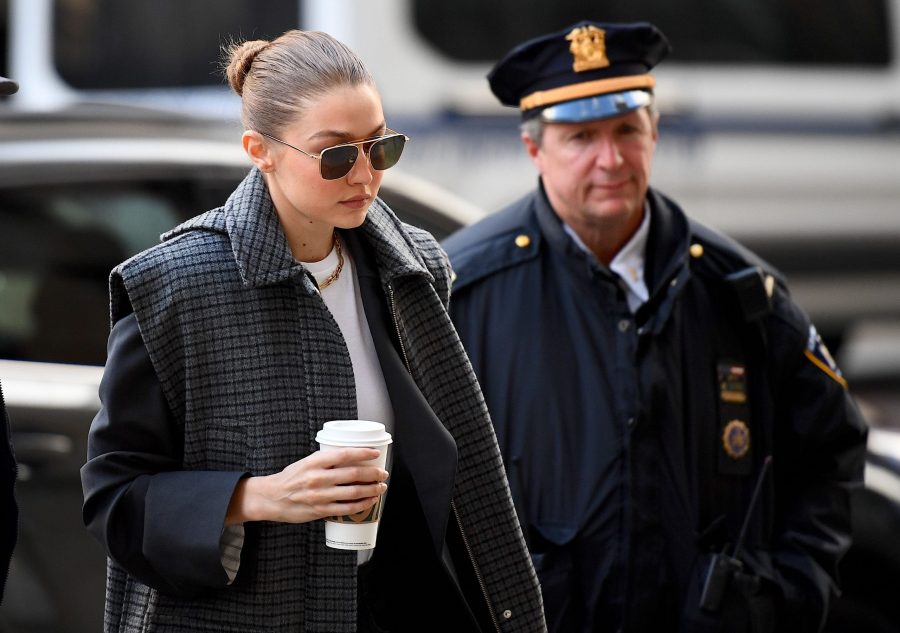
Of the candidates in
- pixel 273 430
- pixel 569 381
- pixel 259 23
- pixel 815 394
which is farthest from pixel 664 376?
pixel 259 23

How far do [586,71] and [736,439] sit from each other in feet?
2.66

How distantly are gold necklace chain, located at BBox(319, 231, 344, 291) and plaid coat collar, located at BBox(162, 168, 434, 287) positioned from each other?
44 mm

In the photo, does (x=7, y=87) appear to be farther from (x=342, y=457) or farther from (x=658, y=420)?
(x=658, y=420)

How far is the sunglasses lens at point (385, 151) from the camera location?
2082 mm

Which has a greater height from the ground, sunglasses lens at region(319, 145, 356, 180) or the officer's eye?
sunglasses lens at region(319, 145, 356, 180)

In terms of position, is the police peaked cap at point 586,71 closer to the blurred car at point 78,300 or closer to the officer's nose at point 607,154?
the officer's nose at point 607,154

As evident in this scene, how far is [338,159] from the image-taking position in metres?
2.05

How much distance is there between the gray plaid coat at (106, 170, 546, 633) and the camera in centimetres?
203

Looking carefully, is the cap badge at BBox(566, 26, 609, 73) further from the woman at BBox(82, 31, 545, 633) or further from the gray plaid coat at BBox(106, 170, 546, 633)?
the gray plaid coat at BBox(106, 170, 546, 633)

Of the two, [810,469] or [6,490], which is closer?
[6,490]

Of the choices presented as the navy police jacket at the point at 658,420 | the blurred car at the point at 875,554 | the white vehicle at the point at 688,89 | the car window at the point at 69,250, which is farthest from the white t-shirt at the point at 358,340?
the white vehicle at the point at 688,89

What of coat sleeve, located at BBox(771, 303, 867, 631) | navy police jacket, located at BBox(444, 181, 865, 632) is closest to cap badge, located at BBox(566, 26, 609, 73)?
navy police jacket, located at BBox(444, 181, 865, 632)

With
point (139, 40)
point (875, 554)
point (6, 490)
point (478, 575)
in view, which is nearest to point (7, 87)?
point (6, 490)

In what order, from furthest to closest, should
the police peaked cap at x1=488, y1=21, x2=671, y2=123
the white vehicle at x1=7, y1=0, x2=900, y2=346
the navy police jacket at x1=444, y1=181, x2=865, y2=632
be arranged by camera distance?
the white vehicle at x1=7, y1=0, x2=900, y2=346 < the police peaked cap at x1=488, y1=21, x2=671, y2=123 < the navy police jacket at x1=444, y1=181, x2=865, y2=632
